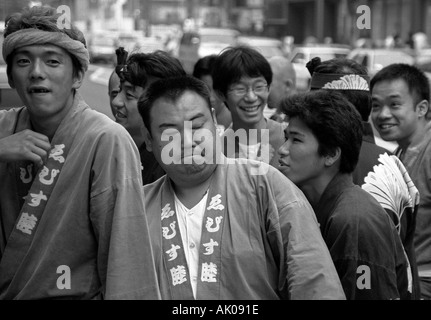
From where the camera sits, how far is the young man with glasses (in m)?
4.73

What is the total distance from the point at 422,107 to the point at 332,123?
1.63 metres

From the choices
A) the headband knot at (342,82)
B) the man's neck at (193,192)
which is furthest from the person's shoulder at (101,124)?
the headband knot at (342,82)

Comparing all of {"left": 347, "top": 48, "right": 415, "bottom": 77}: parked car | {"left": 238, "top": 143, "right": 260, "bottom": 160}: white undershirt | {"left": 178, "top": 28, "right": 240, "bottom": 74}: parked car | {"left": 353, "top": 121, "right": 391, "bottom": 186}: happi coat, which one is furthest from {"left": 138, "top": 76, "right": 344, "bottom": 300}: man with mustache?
{"left": 178, "top": 28, "right": 240, "bottom": 74}: parked car

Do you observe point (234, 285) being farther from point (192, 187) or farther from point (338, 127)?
point (338, 127)

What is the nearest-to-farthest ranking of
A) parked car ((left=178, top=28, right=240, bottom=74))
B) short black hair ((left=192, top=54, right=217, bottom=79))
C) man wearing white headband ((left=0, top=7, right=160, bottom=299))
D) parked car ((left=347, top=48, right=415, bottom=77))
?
man wearing white headband ((left=0, top=7, right=160, bottom=299)) → short black hair ((left=192, top=54, right=217, bottom=79)) → parked car ((left=347, top=48, right=415, bottom=77)) → parked car ((left=178, top=28, right=240, bottom=74))

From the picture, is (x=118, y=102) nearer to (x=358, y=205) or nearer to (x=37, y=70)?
(x=37, y=70)

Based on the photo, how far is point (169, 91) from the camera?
2.85 meters

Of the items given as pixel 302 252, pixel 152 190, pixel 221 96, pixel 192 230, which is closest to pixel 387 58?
pixel 221 96

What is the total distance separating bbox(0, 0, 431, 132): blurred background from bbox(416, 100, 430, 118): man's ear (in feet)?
17.8

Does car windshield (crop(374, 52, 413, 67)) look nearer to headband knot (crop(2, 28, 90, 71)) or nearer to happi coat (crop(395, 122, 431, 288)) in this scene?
happi coat (crop(395, 122, 431, 288))

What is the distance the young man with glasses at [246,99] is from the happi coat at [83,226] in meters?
2.02

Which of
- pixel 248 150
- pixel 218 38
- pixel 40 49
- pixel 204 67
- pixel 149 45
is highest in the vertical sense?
pixel 218 38
